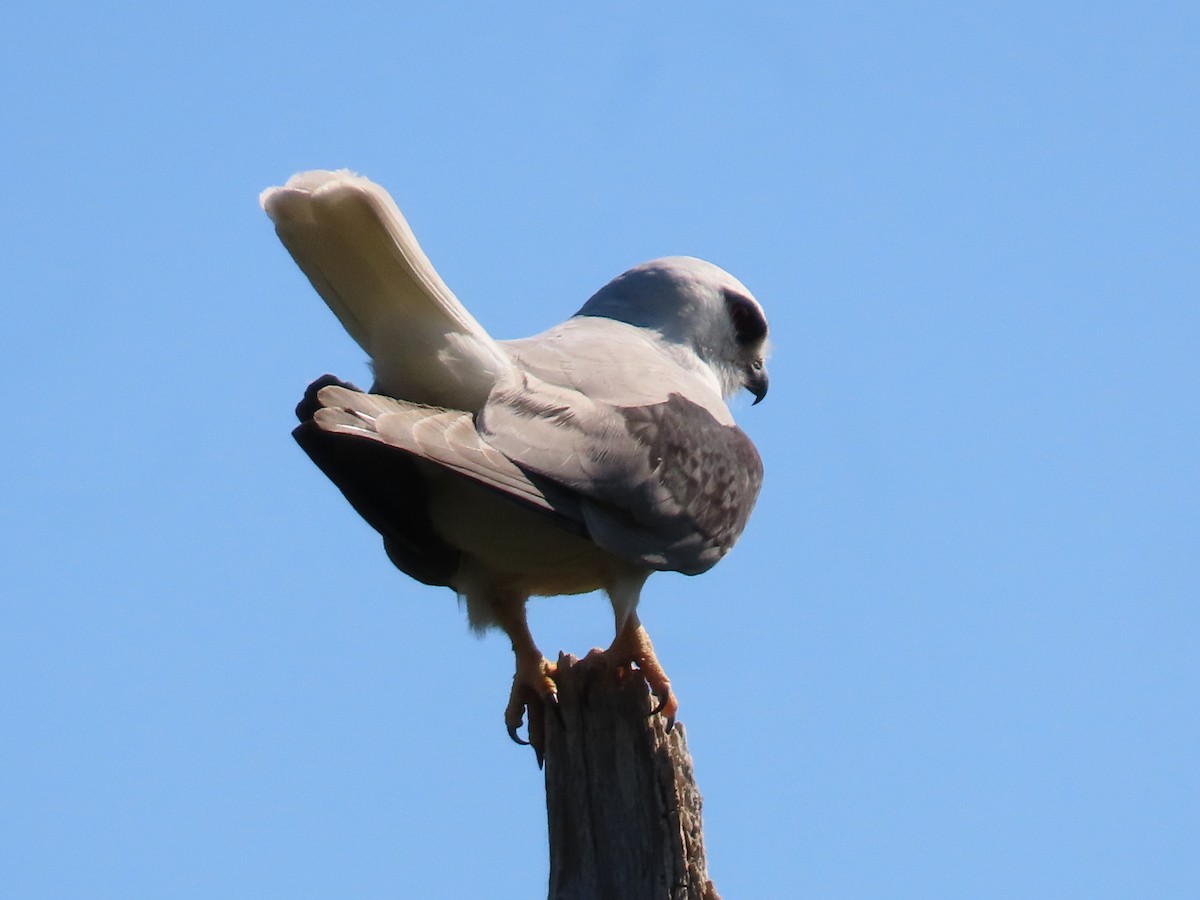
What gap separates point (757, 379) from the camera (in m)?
7.28

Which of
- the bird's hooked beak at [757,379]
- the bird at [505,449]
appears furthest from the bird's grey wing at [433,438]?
the bird's hooked beak at [757,379]

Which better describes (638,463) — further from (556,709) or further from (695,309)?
(695,309)

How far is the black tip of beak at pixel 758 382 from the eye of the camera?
725 cm

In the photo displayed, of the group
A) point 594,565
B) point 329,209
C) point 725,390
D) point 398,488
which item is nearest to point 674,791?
point 594,565

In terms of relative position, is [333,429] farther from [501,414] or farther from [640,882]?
[640,882]

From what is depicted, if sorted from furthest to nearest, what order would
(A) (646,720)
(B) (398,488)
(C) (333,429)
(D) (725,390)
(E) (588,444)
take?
(D) (725,390) < (B) (398,488) < (E) (588,444) < (A) (646,720) < (C) (333,429)

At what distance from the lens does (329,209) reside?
493 centimetres

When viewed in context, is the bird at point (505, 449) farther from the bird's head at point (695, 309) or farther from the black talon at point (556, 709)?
the bird's head at point (695, 309)

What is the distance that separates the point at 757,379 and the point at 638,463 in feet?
7.35

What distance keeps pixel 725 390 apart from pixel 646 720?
272cm

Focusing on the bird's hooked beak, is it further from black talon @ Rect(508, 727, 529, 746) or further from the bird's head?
black talon @ Rect(508, 727, 529, 746)

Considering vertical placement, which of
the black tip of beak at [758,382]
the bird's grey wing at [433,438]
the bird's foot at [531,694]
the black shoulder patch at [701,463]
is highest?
the black tip of beak at [758,382]

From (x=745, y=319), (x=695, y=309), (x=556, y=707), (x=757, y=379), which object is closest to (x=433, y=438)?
(x=556, y=707)

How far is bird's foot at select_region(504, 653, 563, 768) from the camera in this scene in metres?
5.32
